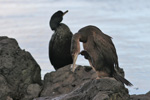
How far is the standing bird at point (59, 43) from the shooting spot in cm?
1116

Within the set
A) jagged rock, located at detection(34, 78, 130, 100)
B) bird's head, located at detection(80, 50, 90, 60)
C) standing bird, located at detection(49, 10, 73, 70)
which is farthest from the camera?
standing bird, located at detection(49, 10, 73, 70)

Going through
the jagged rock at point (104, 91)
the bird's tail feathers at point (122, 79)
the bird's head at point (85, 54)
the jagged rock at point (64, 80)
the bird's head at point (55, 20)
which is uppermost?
the bird's head at point (55, 20)

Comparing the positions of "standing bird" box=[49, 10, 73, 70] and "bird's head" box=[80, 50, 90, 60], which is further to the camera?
"standing bird" box=[49, 10, 73, 70]

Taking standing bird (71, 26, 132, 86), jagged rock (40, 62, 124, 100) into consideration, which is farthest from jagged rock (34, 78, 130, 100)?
jagged rock (40, 62, 124, 100)

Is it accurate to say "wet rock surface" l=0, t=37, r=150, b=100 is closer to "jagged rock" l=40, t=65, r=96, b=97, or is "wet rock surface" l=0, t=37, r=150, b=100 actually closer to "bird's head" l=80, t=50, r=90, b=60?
"jagged rock" l=40, t=65, r=96, b=97

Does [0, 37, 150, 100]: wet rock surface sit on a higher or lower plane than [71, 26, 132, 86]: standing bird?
lower

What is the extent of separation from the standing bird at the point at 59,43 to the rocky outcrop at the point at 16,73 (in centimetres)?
111

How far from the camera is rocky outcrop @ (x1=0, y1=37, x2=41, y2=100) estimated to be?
976cm

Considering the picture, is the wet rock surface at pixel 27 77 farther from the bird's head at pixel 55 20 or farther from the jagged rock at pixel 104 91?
the jagged rock at pixel 104 91

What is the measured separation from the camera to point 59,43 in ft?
36.5

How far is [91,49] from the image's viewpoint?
710 cm

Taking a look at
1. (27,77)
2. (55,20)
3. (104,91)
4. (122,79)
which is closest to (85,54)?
(122,79)

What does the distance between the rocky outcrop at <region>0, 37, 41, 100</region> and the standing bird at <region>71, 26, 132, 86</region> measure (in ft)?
11.1

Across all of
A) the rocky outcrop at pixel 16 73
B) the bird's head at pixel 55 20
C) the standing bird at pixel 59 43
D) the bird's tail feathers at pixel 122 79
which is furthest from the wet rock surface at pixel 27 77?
the bird's tail feathers at pixel 122 79
